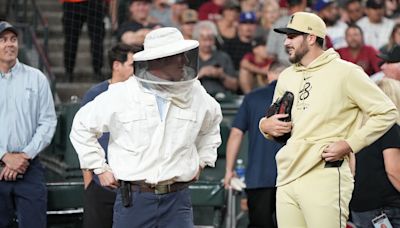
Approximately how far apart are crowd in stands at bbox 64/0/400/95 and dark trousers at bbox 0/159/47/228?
A: 9.16ft

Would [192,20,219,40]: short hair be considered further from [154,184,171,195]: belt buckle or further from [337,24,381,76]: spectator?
[154,184,171,195]: belt buckle

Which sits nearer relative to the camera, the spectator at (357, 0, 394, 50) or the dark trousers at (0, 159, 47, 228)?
the dark trousers at (0, 159, 47, 228)

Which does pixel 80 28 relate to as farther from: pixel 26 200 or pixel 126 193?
pixel 126 193

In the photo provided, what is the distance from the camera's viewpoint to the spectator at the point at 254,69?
12312mm

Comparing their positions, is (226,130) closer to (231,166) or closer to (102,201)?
(231,166)

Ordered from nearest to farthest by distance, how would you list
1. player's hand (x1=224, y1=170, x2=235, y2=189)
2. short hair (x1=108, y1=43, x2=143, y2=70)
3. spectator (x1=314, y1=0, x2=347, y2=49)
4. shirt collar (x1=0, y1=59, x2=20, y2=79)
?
short hair (x1=108, y1=43, x2=143, y2=70)
shirt collar (x1=0, y1=59, x2=20, y2=79)
player's hand (x1=224, y1=170, x2=235, y2=189)
spectator (x1=314, y1=0, x2=347, y2=49)

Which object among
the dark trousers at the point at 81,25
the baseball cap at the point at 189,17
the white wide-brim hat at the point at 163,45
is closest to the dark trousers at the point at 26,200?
the white wide-brim hat at the point at 163,45

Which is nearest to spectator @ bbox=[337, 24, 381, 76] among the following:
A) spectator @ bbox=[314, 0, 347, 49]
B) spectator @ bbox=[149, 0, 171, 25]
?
spectator @ bbox=[314, 0, 347, 49]

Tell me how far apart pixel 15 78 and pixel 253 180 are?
230 cm

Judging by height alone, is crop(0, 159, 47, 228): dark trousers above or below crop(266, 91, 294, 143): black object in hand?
below

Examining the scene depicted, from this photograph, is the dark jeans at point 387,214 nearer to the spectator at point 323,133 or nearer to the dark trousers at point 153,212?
the spectator at point 323,133

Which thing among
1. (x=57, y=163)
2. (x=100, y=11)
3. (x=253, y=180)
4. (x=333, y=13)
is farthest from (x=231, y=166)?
(x=333, y=13)

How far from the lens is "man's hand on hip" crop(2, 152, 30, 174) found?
8.17 m

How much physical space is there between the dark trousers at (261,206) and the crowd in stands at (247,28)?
255cm
